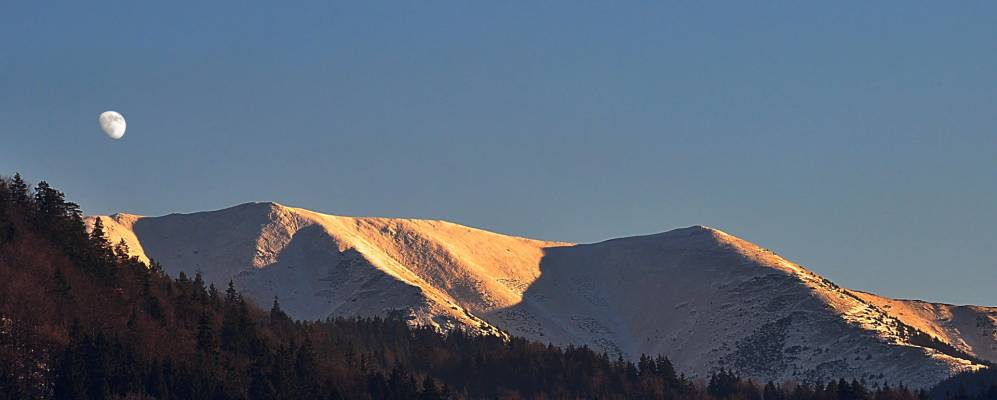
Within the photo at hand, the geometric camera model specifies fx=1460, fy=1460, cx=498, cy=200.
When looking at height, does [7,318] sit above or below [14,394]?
above

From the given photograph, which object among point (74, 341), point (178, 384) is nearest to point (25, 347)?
point (74, 341)

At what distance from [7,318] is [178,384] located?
1037 inches

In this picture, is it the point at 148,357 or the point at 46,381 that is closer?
the point at 46,381

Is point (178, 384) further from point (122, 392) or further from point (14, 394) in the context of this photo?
point (14, 394)

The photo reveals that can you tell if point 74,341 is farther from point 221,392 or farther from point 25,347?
point 221,392

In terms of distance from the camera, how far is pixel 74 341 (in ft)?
634

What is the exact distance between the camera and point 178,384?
636ft

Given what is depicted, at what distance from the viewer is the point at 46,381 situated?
606 feet

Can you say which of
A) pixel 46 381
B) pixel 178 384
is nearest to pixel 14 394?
pixel 46 381

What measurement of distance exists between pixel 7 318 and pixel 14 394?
25.0 meters

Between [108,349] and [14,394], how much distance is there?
57.9 feet

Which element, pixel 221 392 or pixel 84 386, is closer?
pixel 84 386

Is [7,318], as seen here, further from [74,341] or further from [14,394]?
[14,394]

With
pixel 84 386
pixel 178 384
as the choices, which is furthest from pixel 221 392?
pixel 84 386
